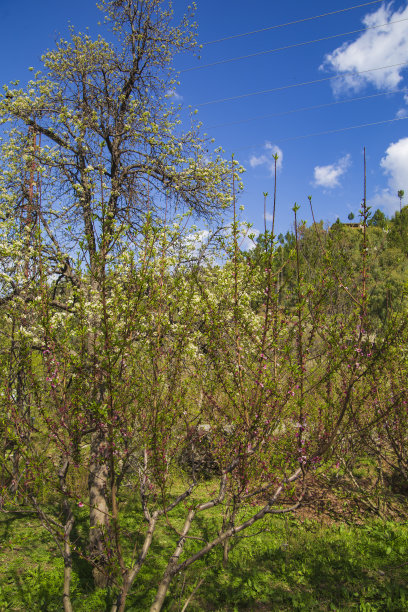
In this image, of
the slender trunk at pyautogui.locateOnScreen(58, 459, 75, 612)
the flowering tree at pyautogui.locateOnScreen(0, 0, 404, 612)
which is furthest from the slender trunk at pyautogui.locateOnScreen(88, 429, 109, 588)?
the slender trunk at pyautogui.locateOnScreen(58, 459, 75, 612)

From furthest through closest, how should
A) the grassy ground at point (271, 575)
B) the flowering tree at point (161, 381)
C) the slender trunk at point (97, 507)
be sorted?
the slender trunk at point (97, 507) < the grassy ground at point (271, 575) < the flowering tree at point (161, 381)

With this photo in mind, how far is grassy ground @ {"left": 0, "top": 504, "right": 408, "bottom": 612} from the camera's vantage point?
4.64 m

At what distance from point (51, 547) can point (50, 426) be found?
17.1 feet

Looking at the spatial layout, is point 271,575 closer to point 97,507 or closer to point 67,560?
point 97,507

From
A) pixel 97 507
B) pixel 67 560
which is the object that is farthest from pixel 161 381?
pixel 97 507

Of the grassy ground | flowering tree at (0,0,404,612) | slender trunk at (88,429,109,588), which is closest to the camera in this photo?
flowering tree at (0,0,404,612)

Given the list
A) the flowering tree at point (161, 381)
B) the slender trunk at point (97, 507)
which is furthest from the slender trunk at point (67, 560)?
the slender trunk at point (97, 507)

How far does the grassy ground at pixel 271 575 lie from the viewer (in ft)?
15.2

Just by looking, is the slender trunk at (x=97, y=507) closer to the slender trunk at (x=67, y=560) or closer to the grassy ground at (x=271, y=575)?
the grassy ground at (x=271, y=575)

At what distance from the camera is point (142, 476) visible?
3.91 meters

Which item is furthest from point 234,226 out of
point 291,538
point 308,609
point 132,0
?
point 132,0

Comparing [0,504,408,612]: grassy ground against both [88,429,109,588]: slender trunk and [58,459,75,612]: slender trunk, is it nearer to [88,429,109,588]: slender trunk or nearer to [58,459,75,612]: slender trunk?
[88,429,109,588]: slender trunk

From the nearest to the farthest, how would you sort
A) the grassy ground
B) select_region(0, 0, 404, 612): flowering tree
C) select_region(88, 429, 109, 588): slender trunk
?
select_region(0, 0, 404, 612): flowering tree → the grassy ground → select_region(88, 429, 109, 588): slender trunk

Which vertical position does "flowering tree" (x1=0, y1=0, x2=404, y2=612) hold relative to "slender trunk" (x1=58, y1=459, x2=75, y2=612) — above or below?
above
